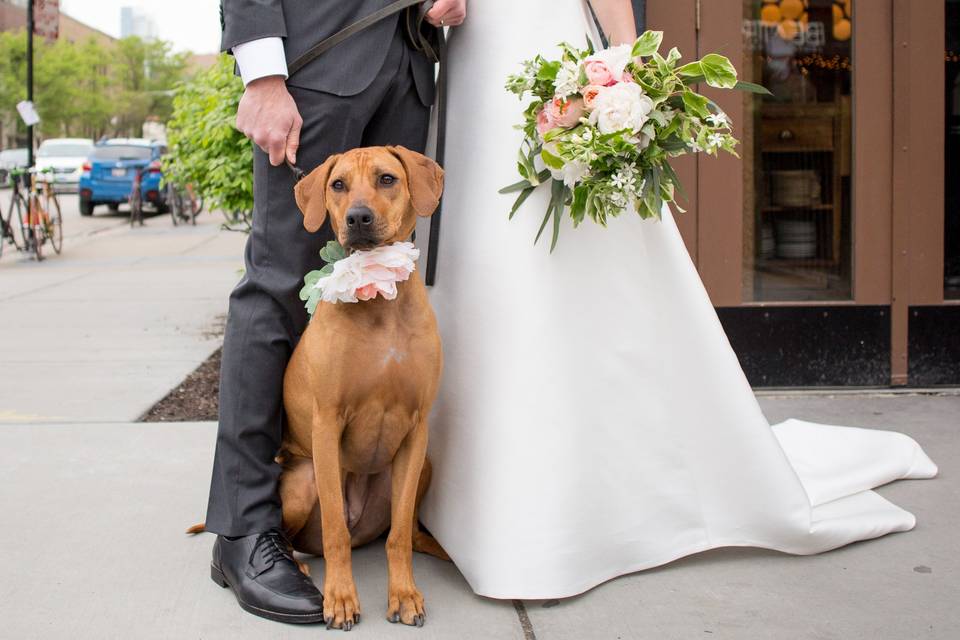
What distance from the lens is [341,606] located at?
2602 millimetres

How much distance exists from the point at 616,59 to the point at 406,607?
1.46 metres

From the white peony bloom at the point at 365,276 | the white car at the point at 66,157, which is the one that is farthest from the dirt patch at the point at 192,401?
the white car at the point at 66,157

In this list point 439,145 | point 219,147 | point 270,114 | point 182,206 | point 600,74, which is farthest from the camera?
point 182,206

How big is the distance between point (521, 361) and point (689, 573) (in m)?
0.77

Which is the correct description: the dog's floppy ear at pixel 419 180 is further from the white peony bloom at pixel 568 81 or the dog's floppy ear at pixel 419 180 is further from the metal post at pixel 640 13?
the metal post at pixel 640 13

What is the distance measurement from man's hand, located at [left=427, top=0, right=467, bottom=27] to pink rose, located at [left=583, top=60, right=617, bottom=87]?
478mm

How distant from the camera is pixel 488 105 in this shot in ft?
9.41

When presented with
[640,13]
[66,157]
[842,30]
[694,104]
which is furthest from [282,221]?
[66,157]

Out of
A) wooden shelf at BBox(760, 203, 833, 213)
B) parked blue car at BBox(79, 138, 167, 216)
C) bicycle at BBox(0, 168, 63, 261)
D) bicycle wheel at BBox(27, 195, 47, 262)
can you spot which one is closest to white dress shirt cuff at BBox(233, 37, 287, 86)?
wooden shelf at BBox(760, 203, 833, 213)

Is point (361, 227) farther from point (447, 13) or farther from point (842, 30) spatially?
point (842, 30)

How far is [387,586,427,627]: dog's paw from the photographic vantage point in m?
2.62

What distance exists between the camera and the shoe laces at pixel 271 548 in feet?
8.97

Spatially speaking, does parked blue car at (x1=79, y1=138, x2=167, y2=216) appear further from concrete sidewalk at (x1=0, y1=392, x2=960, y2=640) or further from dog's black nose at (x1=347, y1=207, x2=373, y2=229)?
dog's black nose at (x1=347, y1=207, x2=373, y2=229)

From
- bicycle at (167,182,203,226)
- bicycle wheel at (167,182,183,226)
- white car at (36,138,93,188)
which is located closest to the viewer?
bicycle wheel at (167,182,183,226)
